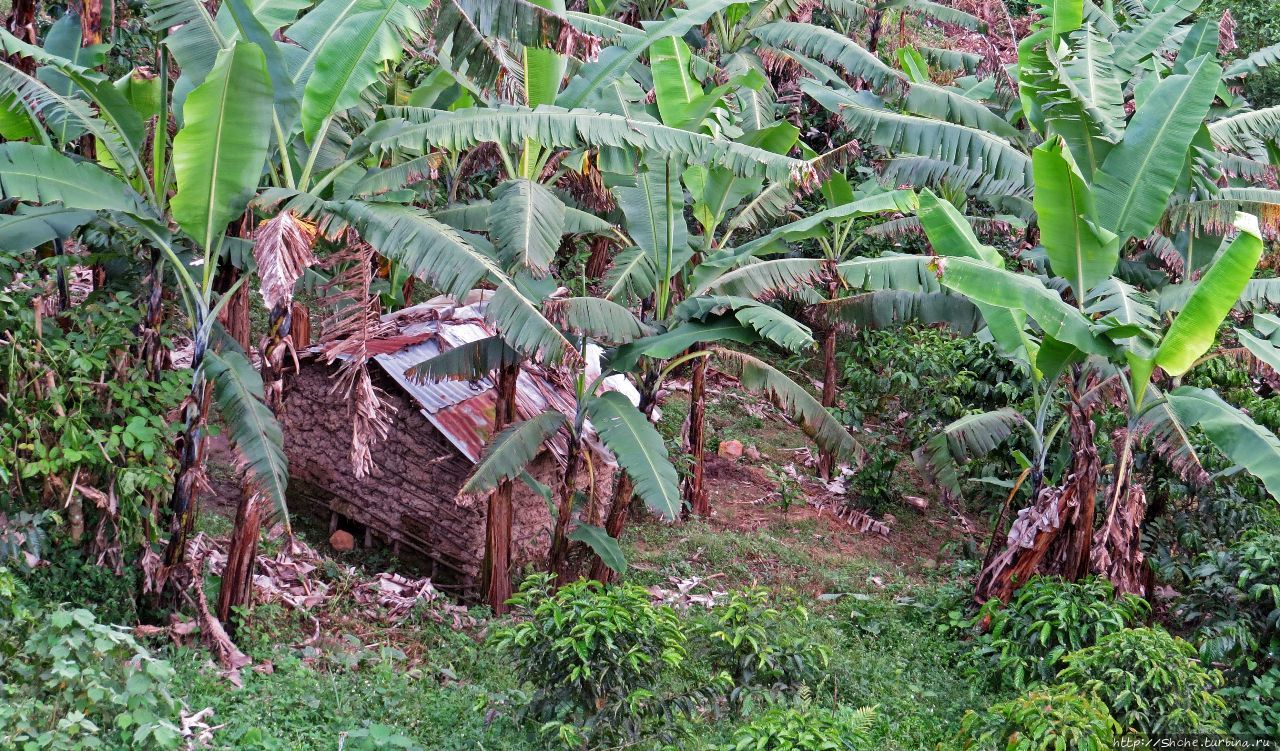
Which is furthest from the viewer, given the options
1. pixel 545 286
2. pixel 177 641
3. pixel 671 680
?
pixel 545 286

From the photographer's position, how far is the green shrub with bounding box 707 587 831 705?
6.21 meters

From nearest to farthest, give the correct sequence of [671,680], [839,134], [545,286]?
[671,680], [545,286], [839,134]

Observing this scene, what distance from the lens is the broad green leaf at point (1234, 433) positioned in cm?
658

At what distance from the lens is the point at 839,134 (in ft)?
46.9

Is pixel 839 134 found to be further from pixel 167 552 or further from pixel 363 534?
pixel 167 552

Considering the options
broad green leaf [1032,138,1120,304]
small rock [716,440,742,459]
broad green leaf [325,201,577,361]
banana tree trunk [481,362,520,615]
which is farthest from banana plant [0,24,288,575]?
small rock [716,440,742,459]

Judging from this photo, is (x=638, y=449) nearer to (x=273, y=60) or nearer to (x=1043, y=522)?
(x=1043, y=522)

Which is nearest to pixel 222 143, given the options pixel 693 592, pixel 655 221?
pixel 655 221

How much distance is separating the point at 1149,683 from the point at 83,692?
5.56 metres

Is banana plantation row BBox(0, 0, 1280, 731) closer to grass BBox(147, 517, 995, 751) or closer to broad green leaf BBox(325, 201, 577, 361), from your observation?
broad green leaf BBox(325, 201, 577, 361)

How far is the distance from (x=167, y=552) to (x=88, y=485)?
0.61 m

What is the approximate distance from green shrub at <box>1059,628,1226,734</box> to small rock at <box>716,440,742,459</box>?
593 centimetres

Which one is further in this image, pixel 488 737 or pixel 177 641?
pixel 177 641

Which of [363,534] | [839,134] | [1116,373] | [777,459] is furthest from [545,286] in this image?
[839,134]
